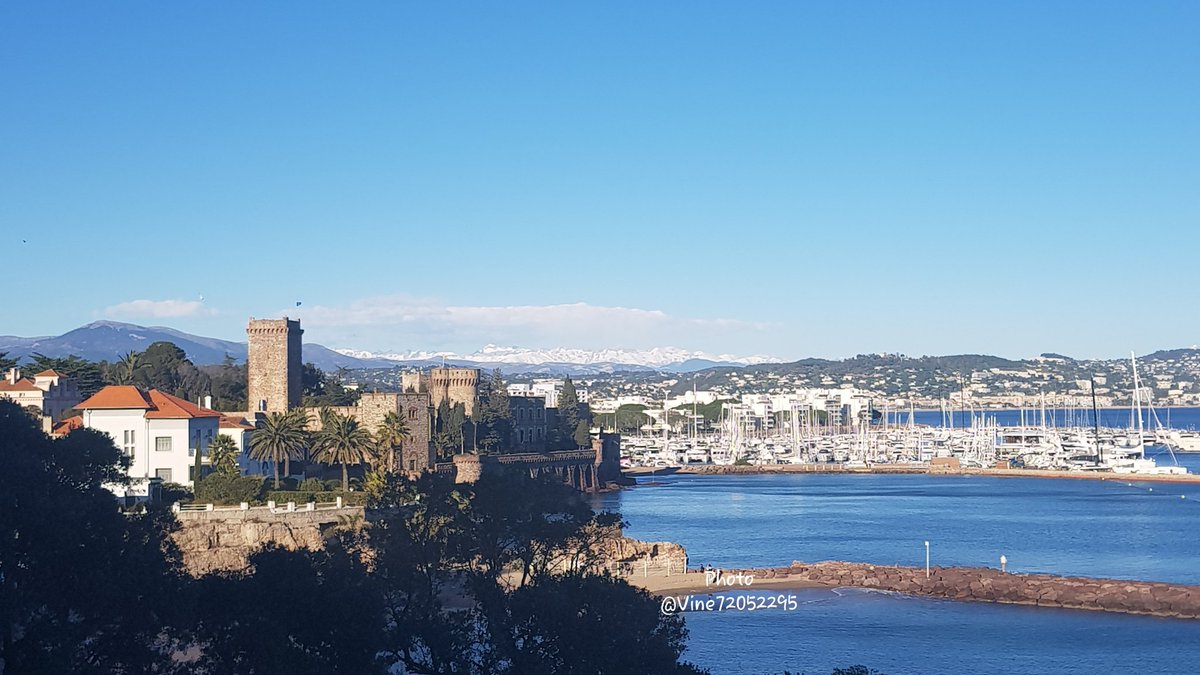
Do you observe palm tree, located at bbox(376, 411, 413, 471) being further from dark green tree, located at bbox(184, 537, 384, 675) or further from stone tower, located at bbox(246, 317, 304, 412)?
dark green tree, located at bbox(184, 537, 384, 675)

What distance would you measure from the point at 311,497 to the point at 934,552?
22.9m

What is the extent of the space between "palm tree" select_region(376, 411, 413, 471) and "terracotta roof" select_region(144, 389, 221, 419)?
6.82 metres

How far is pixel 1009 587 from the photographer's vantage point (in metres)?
36.8

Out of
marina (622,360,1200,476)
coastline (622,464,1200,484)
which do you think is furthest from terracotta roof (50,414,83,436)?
marina (622,360,1200,476)

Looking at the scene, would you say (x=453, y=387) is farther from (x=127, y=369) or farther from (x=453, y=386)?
(x=127, y=369)

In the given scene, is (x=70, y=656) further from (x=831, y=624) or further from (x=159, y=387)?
(x=159, y=387)

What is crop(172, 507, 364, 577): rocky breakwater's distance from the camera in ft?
106

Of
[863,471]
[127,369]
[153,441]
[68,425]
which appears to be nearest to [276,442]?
[153,441]

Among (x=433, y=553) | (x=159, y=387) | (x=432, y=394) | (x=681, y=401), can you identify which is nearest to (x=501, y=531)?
(x=433, y=553)

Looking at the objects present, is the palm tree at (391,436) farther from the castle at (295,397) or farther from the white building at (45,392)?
the white building at (45,392)

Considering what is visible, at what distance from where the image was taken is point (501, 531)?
19.1 m

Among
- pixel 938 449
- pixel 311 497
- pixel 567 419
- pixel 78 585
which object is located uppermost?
pixel 567 419

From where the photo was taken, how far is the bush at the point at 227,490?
35250mm

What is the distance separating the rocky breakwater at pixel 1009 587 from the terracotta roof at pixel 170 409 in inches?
680
